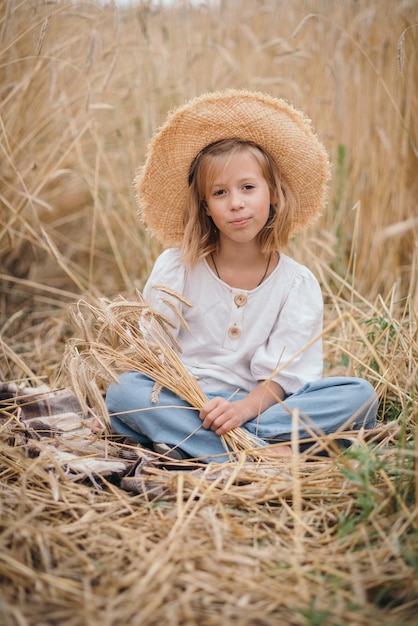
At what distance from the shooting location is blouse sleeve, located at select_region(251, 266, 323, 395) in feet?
6.10

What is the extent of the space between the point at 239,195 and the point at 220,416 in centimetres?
61

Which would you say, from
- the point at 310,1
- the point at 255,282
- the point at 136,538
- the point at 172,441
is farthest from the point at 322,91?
the point at 136,538

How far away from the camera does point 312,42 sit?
2941 millimetres

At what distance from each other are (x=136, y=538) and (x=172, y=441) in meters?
0.47

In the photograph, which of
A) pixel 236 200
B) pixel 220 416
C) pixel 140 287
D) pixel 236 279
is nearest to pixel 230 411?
pixel 220 416

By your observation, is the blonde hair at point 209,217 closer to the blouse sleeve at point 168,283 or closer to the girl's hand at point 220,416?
the blouse sleeve at point 168,283

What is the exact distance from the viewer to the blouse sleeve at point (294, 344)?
1.86 meters

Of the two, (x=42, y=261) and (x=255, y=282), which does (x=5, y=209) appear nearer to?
(x=42, y=261)

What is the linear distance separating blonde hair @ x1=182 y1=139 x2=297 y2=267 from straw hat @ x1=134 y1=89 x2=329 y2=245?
0.9 inches

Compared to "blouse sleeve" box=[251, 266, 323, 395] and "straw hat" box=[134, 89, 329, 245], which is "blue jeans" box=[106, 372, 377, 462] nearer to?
"blouse sleeve" box=[251, 266, 323, 395]

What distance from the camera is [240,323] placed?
192cm

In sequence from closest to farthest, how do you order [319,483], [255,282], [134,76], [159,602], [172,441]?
[159,602], [319,483], [172,441], [255,282], [134,76]

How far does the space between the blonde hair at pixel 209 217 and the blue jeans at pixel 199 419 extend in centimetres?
44

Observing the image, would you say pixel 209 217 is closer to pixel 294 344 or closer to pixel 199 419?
pixel 294 344
